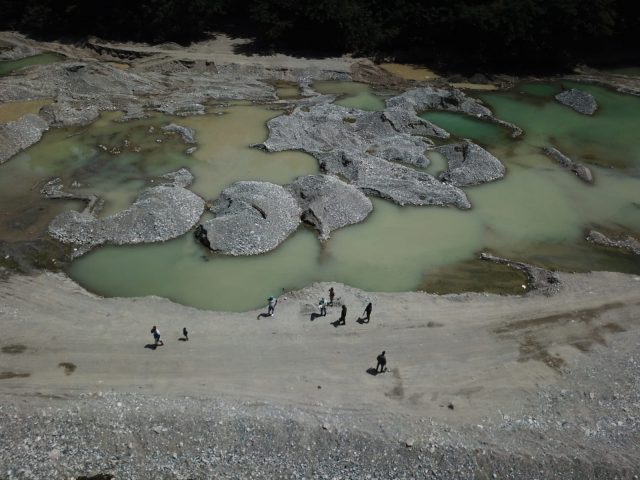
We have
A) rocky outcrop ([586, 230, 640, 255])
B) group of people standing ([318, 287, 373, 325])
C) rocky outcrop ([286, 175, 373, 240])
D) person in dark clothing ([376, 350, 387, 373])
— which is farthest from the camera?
rocky outcrop ([286, 175, 373, 240])

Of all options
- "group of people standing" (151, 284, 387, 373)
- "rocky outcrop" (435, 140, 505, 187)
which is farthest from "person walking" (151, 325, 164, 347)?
"rocky outcrop" (435, 140, 505, 187)

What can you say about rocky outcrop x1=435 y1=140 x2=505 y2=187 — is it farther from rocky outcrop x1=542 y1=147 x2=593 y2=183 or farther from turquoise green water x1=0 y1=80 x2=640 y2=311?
rocky outcrop x1=542 y1=147 x2=593 y2=183

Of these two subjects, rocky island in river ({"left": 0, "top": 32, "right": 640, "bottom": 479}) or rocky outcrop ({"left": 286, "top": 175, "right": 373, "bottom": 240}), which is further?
rocky outcrop ({"left": 286, "top": 175, "right": 373, "bottom": 240})

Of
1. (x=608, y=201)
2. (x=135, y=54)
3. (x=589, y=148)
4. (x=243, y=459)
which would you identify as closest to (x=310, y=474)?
(x=243, y=459)

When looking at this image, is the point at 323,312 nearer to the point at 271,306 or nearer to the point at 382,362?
the point at 271,306

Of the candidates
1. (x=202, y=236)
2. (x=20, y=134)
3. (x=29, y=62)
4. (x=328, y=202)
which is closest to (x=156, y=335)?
(x=202, y=236)

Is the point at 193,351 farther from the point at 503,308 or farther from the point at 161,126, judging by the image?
the point at 161,126
